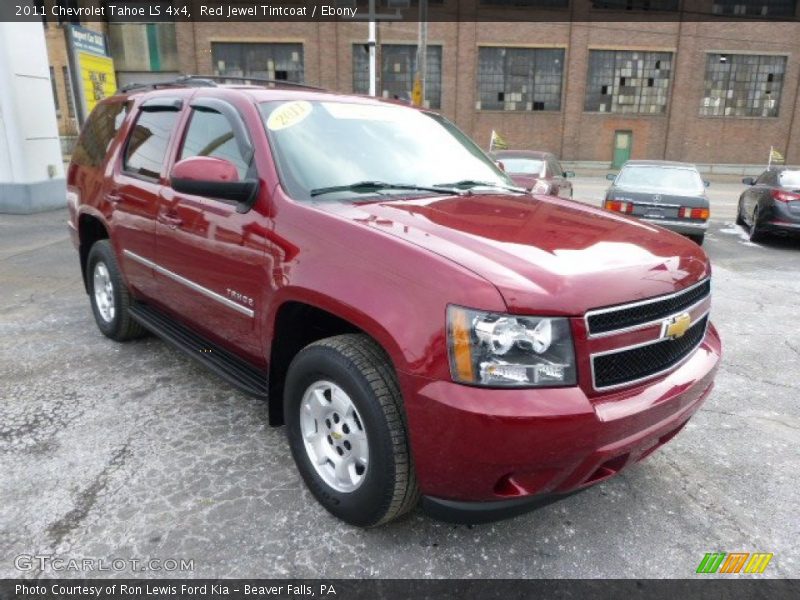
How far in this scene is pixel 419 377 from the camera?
6.99 feet

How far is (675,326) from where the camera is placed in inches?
95.9

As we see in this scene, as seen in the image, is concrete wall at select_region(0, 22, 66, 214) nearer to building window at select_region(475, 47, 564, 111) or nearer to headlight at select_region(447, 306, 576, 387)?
headlight at select_region(447, 306, 576, 387)

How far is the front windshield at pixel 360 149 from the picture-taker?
3.00 m

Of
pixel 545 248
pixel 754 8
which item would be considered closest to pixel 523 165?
pixel 545 248

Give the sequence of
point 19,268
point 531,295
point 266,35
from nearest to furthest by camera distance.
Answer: point 531,295 → point 19,268 → point 266,35

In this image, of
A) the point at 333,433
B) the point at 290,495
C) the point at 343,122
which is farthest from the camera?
the point at 343,122

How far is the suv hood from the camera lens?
2119 millimetres

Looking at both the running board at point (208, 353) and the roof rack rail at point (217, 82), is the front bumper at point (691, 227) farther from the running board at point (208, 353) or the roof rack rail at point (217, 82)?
the running board at point (208, 353)

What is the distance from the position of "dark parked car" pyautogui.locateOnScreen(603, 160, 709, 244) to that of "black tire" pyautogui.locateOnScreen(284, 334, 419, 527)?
8702 millimetres

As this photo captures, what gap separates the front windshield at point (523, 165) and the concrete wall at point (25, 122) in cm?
906

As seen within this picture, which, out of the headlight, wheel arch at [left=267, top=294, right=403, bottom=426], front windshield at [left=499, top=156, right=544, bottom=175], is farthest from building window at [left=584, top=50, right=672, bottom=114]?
the headlight

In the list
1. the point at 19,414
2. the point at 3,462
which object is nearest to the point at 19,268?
the point at 19,414

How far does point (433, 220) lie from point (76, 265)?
662 cm

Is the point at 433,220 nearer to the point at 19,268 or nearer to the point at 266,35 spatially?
the point at 19,268
